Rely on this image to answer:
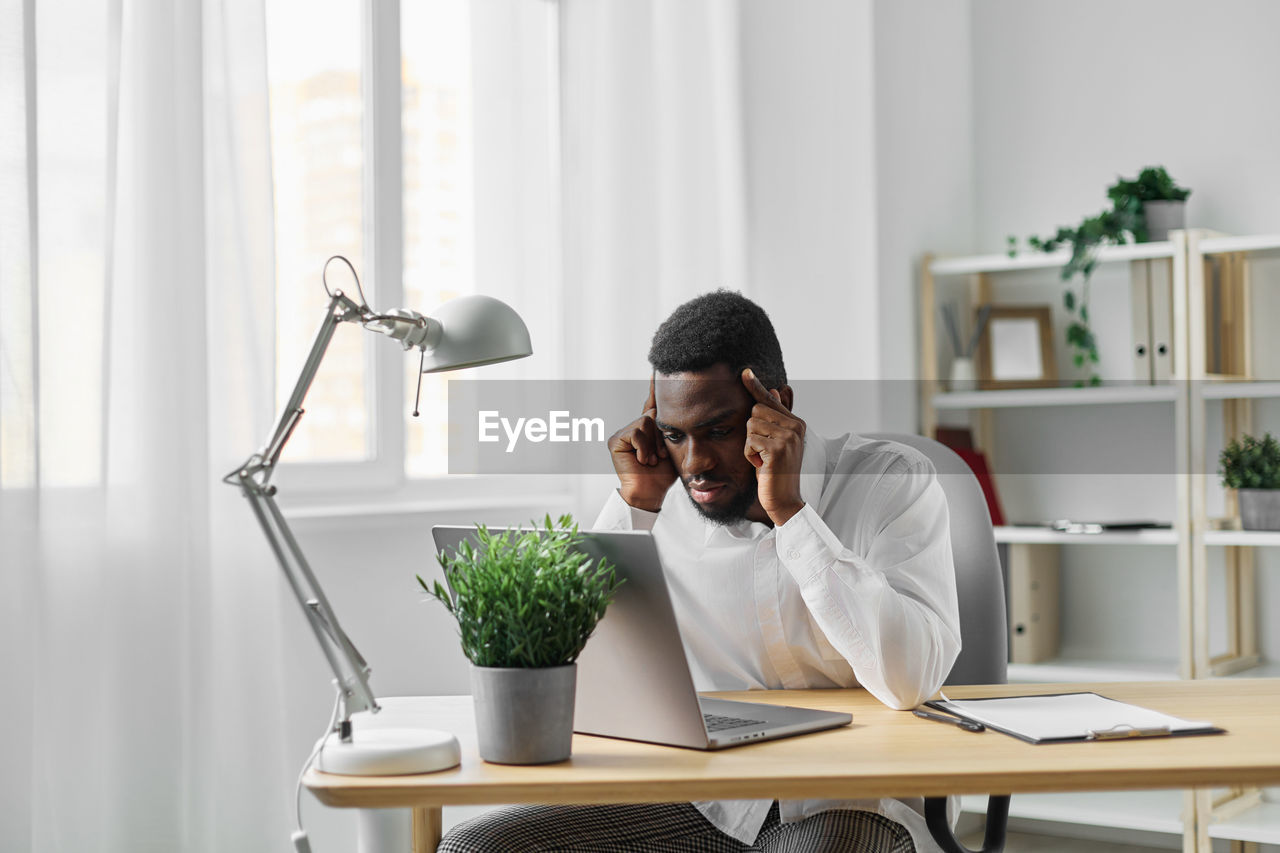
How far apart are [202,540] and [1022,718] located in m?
1.20


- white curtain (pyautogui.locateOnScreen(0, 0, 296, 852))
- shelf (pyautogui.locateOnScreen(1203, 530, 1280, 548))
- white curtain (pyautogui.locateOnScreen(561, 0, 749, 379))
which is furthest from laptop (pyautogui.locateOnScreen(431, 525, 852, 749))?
shelf (pyautogui.locateOnScreen(1203, 530, 1280, 548))

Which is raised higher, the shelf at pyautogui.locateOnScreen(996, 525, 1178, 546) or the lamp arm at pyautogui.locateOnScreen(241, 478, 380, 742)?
the lamp arm at pyautogui.locateOnScreen(241, 478, 380, 742)

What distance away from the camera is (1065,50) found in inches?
145

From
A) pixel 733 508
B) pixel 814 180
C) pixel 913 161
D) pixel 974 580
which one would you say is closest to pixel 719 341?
pixel 733 508

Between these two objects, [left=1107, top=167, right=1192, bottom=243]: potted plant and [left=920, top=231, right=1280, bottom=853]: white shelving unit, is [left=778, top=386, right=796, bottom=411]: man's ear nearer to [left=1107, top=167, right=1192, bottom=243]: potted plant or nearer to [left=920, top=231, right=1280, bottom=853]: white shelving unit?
[left=920, top=231, right=1280, bottom=853]: white shelving unit

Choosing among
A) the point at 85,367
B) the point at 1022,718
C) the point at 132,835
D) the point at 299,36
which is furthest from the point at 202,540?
the point at 1022,718

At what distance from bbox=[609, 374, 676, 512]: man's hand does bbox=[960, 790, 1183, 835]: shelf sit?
5.09 ft

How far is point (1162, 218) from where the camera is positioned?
331 cm

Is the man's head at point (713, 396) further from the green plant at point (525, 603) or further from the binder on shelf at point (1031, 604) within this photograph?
the binder on shelf at point (1031, 604)

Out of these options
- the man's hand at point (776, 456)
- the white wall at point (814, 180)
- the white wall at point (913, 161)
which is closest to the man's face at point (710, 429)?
the man's hand at point (776, 456)

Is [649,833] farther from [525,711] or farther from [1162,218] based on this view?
[1162,218]

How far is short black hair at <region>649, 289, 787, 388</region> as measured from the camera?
1.73m

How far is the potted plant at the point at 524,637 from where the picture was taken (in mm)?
1174

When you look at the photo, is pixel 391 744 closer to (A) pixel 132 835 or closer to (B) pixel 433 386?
(A) pixel 132 835
